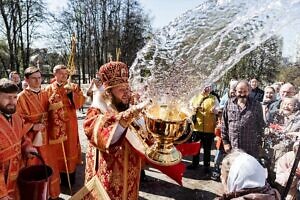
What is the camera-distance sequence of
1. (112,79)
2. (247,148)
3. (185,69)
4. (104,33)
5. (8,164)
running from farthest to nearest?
(104,33) → (247,148) → (8,164) → (112,79) → (185,69)

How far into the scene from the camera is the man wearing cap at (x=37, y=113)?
14.4ft

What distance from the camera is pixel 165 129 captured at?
208cm

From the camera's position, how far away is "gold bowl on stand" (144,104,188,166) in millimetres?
2070

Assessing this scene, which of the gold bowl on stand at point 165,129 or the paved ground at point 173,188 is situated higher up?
the gold bowl on stand at point 165,129

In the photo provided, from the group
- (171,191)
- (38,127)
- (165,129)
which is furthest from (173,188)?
(165,129)

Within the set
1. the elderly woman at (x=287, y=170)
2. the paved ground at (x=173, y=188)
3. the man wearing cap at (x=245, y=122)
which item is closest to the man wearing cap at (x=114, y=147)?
the elderly woman at (x=287, y=170)

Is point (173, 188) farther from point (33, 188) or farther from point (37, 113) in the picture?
point (33, 188)

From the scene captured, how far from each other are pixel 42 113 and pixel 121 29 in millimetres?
28421

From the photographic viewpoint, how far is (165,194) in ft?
18.0

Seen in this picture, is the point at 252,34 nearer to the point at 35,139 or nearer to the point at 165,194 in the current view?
the point at 35,139

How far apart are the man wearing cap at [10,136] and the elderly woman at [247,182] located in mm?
2005

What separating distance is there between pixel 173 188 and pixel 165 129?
12.8 ft

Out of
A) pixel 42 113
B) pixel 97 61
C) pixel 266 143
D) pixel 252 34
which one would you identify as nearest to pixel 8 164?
pixel 42 113

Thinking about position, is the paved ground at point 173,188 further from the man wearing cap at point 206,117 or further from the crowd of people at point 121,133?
the man wearing cap at point 206,117
